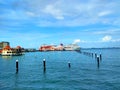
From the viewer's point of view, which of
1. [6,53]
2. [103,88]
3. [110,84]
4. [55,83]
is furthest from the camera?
[6,53]

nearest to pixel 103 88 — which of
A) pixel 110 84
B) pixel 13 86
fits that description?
pixel 110 84

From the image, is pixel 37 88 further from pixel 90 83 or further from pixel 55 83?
pixel 90 83

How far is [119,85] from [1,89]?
18516 mm

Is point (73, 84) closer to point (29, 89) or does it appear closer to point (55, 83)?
point (55, 83)

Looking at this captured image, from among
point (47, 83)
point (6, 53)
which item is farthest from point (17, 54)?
point (47, 83)

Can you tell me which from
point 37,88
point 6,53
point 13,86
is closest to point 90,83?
point 37,88

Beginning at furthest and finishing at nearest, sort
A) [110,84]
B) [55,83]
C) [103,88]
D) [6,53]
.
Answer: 1. [6,53]
2. [55,83]
3. [110,84]
4. [103,88]

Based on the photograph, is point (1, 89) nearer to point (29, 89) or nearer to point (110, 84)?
point (29, 89)

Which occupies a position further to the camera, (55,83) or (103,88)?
(55,83)

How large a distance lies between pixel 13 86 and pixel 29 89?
14.4 ft

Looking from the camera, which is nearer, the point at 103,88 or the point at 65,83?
the point at 103,88

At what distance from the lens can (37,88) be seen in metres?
37.8

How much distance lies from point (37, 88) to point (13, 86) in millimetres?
4935

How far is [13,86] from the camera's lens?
40.3 metres
